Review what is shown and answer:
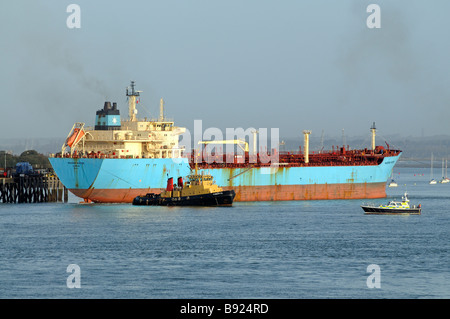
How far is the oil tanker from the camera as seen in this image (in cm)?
6309

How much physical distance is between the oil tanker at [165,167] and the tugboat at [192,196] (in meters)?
1.60

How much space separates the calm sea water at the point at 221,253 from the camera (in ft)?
102

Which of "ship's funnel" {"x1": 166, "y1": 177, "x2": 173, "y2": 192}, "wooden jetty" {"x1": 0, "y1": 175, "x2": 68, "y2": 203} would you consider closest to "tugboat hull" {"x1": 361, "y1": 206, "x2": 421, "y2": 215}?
"ship's funnel" {"x1": 166, "y1": 177, "x2": 173, "y2": 192}

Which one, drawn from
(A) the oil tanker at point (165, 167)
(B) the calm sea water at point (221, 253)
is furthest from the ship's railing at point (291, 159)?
(B) the calm sea water at point (221, 253)

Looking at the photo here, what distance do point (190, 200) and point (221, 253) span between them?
76.0 ft

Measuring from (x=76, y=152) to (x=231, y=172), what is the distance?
484 inches

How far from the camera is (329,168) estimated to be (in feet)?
238

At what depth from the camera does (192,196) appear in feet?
203

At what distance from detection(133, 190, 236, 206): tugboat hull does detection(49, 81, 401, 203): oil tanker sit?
78.7 inches

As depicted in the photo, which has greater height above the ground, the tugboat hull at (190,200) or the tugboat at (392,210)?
the tugboat hull at (190,200)
